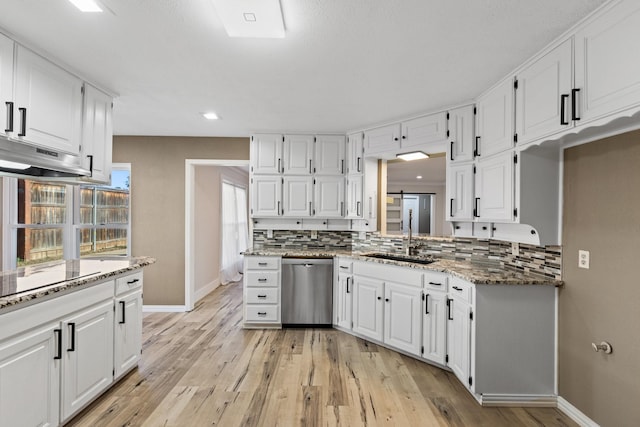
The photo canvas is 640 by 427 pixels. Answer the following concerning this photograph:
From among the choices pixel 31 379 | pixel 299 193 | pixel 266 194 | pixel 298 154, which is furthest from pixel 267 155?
pixel 31 379

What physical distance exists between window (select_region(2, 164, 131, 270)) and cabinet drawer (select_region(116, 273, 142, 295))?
1070 mm

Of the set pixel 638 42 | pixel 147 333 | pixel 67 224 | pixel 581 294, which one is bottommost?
pixel 147 333

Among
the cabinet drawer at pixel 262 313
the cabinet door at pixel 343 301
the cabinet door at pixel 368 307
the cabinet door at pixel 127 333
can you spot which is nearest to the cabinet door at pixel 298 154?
the cabinet door at pixel 343 301

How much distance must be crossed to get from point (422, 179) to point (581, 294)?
2.68 metres

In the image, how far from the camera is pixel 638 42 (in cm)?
153

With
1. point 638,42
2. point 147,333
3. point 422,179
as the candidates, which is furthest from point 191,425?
point 422,179

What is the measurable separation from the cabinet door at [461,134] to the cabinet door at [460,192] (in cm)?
10

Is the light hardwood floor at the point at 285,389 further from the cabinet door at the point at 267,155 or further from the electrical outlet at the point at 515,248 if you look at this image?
the cabinet door at the point at 267,155

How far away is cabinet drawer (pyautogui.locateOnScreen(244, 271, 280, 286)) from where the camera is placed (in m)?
4.07

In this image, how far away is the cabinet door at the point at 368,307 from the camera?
3520 mm

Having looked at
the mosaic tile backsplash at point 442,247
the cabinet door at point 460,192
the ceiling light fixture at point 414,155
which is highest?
the ceiling light fixture at point 414,155

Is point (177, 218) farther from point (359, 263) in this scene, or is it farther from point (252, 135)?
point (359, 263)

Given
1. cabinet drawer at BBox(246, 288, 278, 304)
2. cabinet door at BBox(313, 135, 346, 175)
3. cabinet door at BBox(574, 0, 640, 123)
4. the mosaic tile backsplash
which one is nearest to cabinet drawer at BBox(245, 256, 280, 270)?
cabinet drawer at BBox(246, 288, 278, 304)

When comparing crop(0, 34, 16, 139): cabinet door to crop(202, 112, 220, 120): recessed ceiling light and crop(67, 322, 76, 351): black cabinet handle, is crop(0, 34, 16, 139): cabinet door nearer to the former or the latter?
crop(67, 322, 76, 351): black cabinet handle
